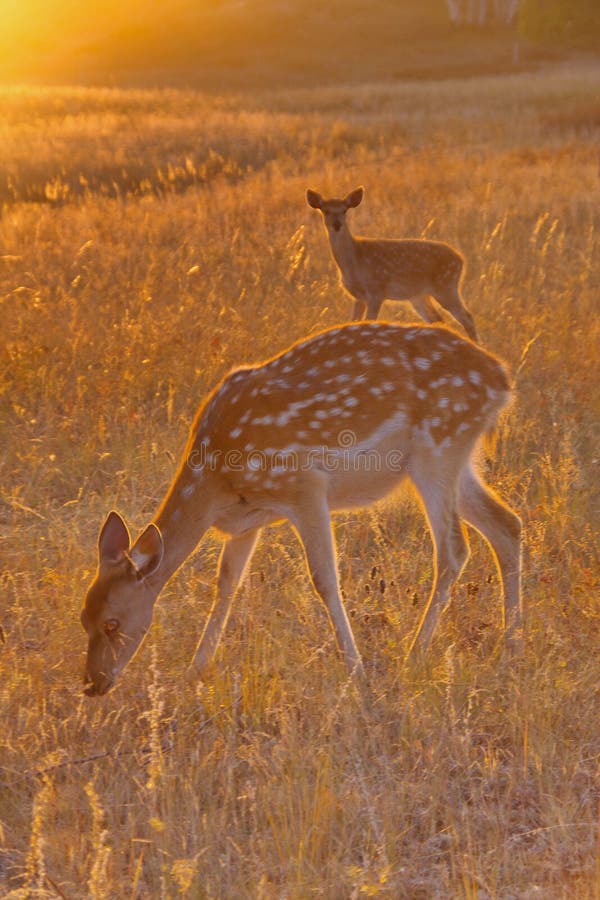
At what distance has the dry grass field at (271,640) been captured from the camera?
3.78 meters

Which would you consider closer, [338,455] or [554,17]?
[338,455]

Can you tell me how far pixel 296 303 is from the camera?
10109 millimetres

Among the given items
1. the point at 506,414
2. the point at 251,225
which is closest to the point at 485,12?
the point at 251,225

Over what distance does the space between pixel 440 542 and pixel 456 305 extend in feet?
17.1

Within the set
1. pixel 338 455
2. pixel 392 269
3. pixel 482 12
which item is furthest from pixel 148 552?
pixel 482 12

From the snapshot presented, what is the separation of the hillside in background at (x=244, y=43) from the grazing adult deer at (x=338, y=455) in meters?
47.8

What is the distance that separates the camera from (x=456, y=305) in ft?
33.2

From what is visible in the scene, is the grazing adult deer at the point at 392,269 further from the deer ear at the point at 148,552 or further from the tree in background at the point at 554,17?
the tree in background at the point at 554,17

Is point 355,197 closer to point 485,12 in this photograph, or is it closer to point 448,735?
point 448,735

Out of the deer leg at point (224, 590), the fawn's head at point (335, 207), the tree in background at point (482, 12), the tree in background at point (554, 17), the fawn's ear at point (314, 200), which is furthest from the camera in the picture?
the tree in background at point (482, 12)

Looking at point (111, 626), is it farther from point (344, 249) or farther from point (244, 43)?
point (244, 43)

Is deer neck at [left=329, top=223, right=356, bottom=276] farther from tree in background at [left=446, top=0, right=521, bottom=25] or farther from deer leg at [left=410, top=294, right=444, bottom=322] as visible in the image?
tree in background at [left=446, top=0, right=521, bottom=25]

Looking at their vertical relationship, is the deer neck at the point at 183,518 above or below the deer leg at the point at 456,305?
above

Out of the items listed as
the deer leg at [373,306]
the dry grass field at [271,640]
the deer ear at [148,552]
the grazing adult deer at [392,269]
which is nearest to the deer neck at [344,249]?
the grazing adult deer at [392,269]
